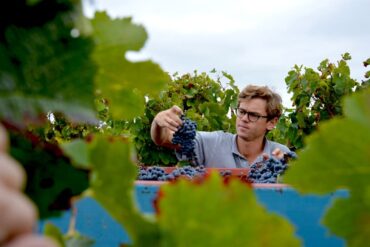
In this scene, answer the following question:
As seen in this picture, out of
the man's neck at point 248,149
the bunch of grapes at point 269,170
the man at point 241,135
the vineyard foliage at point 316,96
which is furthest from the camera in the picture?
the vineyard foliage at point 316,96

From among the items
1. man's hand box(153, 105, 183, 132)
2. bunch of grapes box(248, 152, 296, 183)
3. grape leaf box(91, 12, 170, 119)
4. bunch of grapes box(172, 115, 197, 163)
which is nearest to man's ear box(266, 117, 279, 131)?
bunch of grapes box(172, 115, 197, 163)

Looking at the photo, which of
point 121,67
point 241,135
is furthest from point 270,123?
point 121,67

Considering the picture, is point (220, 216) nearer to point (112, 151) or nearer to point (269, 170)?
point (112, 151)

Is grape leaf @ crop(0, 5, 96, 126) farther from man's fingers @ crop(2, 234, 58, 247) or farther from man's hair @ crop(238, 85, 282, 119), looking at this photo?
man's hair @ crop(238, 85, 282, 119)

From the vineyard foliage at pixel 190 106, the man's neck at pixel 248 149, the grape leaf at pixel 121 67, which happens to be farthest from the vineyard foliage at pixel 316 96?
the grape leaf at pixel 121 67

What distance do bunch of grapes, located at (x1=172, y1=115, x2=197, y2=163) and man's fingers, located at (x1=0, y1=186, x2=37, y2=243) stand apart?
3223 millimetres

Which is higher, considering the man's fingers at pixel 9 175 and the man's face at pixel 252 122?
the man's face at pixel 252 122

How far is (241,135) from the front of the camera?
3859 mm

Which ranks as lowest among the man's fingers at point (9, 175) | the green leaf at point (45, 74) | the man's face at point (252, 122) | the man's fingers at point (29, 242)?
the man's fingers at point (29, 242)

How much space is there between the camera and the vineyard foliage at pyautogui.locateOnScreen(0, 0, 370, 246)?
0.24m

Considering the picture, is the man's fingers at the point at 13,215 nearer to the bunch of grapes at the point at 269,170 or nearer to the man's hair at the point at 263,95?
the bunch of grapes at the point at 269,170

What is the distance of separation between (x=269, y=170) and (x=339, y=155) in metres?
1.90

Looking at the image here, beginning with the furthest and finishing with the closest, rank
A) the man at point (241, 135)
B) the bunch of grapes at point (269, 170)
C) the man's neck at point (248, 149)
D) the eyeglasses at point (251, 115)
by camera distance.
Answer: the eyeglasses at point (251, 115) < the man's neck at point (248, 149) < the man at point (241, 135) < the bunch of grapes at point (269, 170)

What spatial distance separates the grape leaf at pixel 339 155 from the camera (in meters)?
0.30
